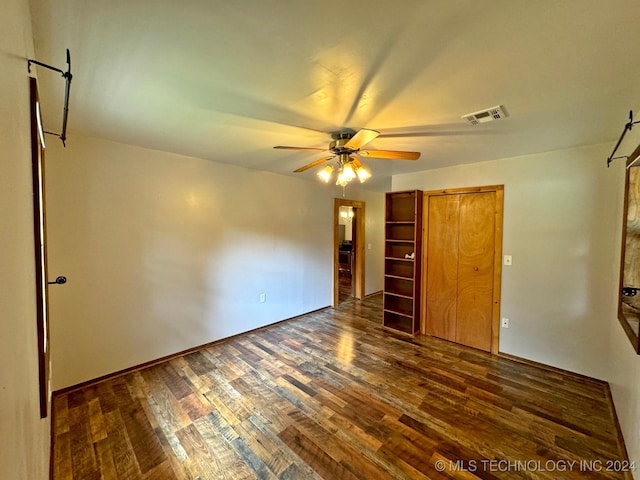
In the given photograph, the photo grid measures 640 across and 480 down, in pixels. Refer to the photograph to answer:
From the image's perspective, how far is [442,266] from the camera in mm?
3539

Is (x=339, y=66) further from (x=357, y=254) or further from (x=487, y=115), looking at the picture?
(x=357, y=254)

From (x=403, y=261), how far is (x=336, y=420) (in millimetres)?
2473

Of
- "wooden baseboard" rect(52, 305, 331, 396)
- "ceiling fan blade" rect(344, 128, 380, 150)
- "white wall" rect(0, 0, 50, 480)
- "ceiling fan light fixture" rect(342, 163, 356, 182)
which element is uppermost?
"ceiling fan blade" rect(344, 128, 380, 150)

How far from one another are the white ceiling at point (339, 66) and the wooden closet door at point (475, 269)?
43.5 inches

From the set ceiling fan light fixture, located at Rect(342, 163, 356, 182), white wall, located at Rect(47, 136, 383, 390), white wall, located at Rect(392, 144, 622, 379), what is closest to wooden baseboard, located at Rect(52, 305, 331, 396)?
white wall, located at Rect(47, 136, 383, 390)

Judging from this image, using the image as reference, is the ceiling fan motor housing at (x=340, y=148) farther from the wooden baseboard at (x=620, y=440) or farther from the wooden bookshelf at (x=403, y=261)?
the wooden baseboard at (x=620, y=440)

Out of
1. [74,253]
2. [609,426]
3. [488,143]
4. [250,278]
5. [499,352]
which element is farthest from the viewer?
[250,278]

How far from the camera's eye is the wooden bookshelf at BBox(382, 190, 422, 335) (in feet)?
12.0

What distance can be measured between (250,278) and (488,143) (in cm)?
325

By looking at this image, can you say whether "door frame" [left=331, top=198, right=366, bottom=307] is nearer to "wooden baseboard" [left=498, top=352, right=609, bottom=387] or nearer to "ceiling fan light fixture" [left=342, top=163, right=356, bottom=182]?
"wooden baseboard" [left=498, top=352, right=609, bottom=387]

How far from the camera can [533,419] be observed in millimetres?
2053

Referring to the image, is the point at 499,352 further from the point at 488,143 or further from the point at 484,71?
the point at 484,71

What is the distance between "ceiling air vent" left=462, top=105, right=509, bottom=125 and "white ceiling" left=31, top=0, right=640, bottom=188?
70 millimetres

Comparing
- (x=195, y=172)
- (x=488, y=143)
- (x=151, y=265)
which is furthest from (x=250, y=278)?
(x=488, y=143)
